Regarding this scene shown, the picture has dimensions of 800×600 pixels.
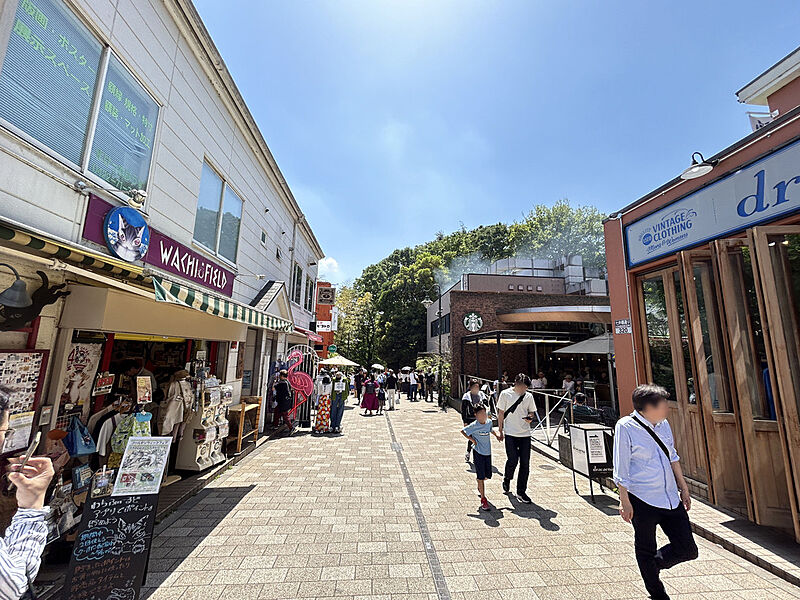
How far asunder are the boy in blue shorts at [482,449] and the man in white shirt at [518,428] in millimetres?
364

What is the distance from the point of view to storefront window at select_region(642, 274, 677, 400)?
5.88 metres

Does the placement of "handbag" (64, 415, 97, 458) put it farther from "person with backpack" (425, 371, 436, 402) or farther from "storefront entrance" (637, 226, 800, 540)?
"person with backpack" (425, 371, 436, 402)

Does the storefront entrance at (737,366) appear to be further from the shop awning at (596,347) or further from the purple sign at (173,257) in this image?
the purple sign at (173,257)

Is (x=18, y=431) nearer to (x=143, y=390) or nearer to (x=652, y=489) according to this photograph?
(x=143, y=390)

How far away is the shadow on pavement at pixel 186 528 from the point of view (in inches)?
133

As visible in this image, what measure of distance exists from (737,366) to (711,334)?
0.95 metres

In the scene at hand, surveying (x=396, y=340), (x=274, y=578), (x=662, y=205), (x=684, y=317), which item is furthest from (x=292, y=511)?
(x=396, y=340)

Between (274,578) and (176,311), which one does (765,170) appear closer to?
(274,578)

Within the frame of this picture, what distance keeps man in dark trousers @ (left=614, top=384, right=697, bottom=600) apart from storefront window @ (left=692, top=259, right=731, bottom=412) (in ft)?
10.4

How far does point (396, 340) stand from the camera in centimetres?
3138

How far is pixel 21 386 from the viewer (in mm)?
3205

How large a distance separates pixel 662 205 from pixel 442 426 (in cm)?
860

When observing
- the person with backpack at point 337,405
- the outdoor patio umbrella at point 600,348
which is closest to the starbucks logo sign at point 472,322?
the outdoor patio umbrella at point 600,348

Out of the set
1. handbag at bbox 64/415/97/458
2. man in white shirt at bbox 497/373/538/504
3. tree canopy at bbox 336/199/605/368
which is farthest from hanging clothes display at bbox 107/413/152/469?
tree canopy at bbox 336/199/605/368
